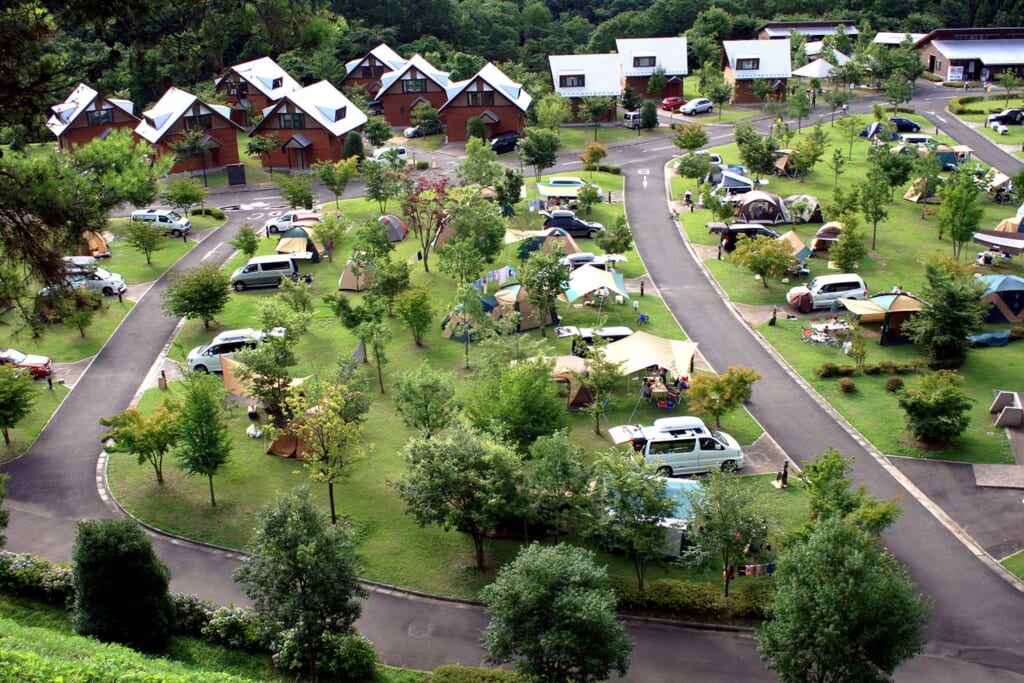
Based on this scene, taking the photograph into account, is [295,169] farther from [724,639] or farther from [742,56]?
[724,639]

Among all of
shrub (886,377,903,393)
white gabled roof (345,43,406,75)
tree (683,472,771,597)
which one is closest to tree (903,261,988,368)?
shrub (886,377,903,393)

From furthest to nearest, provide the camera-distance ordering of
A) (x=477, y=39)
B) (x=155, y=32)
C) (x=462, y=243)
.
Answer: (x=477, y=39) < (x=462, y=243) < (x=155, y=32)

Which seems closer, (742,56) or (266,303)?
(266,303)

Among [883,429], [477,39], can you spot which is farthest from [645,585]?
[477,39]

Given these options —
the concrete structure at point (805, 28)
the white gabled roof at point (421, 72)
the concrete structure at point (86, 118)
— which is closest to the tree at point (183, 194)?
the concrete structure at point (86, 118)

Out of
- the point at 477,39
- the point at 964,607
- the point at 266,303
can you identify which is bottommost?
the point at 964,607

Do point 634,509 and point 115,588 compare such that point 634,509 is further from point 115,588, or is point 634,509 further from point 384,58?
point 384,58

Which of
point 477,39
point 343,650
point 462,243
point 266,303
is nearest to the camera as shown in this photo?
point 343,650
